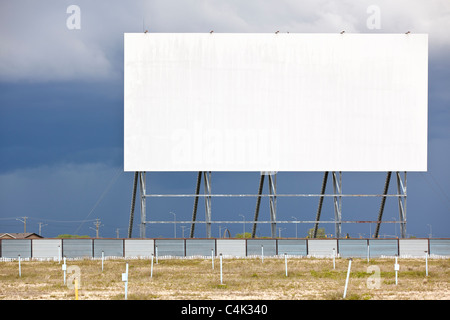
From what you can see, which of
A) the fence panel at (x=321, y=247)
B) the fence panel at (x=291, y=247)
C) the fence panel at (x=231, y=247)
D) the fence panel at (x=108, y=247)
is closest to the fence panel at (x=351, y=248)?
the fence panel at (x=321, y=247)

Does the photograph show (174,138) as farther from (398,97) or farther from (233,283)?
(233,283)

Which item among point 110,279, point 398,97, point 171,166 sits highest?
point 398,97

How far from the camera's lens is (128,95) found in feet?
187

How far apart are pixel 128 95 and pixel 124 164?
5474 mm

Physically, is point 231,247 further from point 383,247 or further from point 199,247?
point 383,247

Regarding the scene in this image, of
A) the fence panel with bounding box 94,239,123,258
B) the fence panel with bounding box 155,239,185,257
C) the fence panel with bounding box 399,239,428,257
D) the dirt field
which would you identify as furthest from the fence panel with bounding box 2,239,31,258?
the fence panel with bounding box 399,239,428,257

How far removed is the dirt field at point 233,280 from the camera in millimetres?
30883

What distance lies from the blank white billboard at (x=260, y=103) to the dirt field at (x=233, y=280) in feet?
29.0

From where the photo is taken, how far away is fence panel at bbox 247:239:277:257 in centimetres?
5438

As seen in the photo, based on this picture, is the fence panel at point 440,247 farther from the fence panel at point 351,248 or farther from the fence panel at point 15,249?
the fence panel at point 15,249

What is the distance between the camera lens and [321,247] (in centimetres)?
5500
